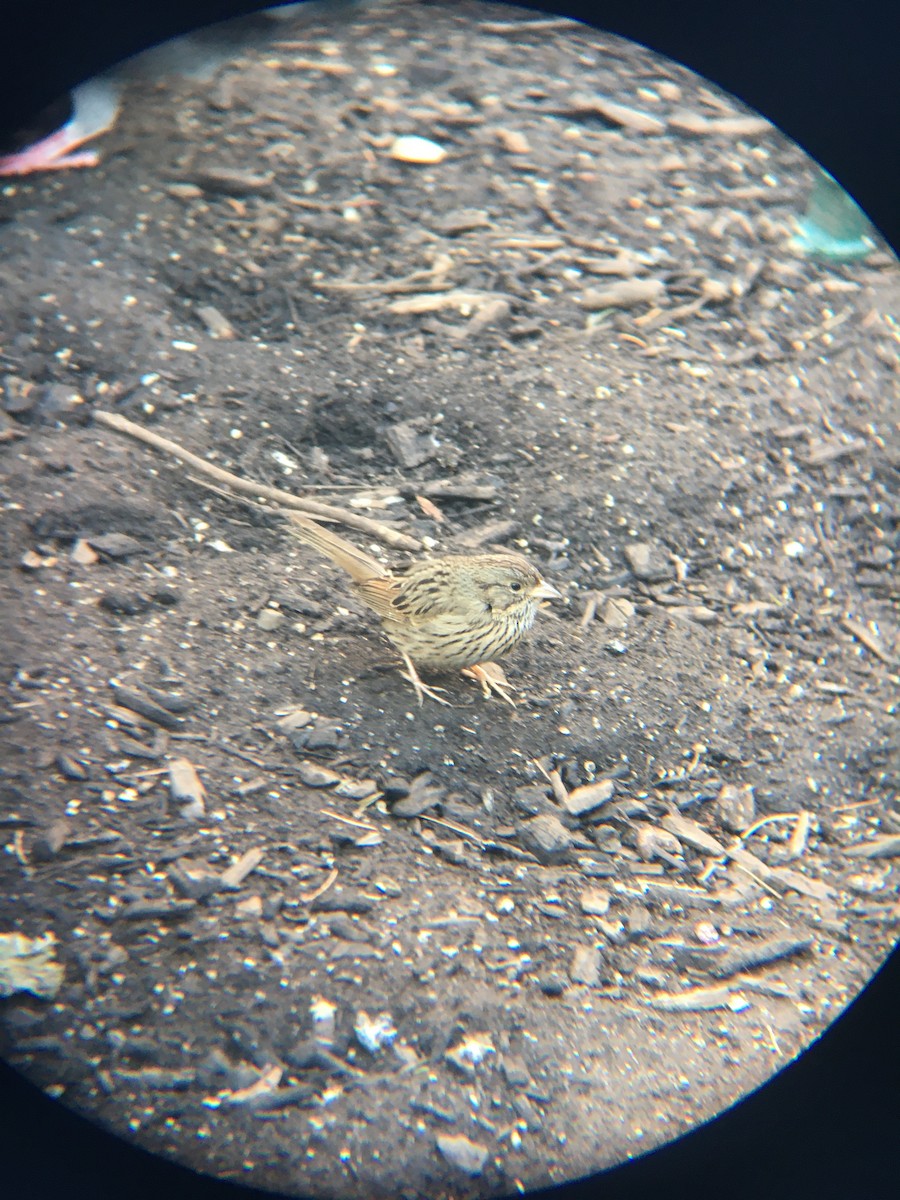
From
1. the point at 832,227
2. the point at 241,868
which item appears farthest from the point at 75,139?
the point at 241,868

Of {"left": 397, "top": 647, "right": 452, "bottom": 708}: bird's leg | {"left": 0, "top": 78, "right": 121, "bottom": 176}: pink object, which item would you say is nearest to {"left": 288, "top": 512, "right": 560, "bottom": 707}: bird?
{"left": 397, "top": 647, "right": 452, "bottom": 708}: bird's leg

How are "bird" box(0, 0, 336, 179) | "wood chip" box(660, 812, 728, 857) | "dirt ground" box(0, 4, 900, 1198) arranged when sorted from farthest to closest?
"bird" box(0, 0, 336, 179), "wood chip" box(660, 812, 728, 857), "dirt ground" box(0, 4, 900, 1198)

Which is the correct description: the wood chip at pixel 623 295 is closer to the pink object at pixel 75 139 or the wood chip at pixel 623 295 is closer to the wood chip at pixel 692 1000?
the pink object at pixel 75 139

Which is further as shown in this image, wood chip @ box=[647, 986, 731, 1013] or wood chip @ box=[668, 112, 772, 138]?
wood chip @ box=[668, 112, 772, 138]

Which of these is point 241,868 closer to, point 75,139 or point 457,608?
point 457,608

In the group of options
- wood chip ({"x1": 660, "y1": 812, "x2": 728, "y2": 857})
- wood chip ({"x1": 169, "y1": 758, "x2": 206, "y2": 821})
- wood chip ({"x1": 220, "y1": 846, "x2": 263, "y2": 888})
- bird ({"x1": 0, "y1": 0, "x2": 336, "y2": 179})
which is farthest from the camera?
bird ({"x1": 0, "y1": 0, "x2": 336, "y2": 179})

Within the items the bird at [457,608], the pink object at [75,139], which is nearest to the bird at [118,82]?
the pink object at [75,139]

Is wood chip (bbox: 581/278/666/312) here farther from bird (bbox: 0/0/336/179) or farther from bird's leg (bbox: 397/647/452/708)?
bird's leg (bbox: 397/647/452/708)

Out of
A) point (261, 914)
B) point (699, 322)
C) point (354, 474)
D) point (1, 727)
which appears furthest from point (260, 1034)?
point (699, 322)
